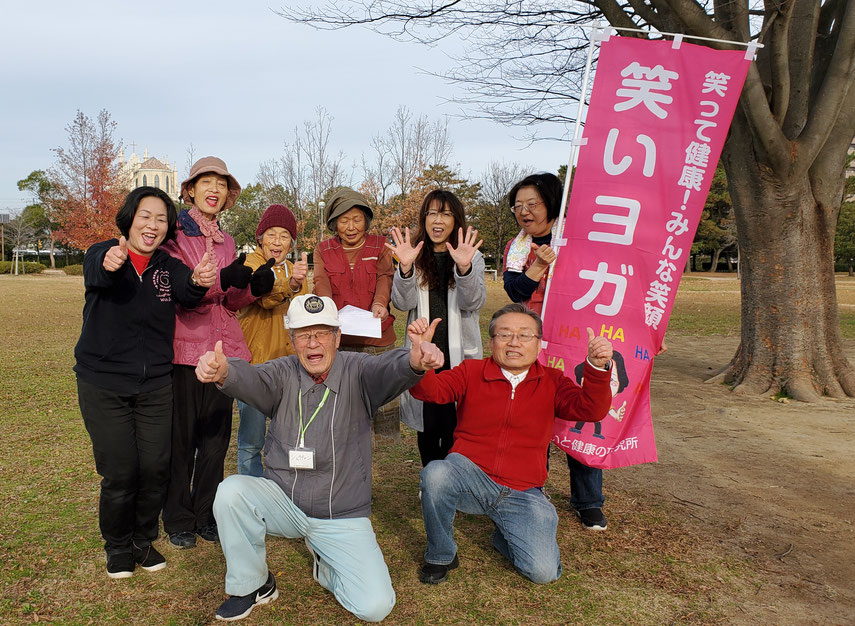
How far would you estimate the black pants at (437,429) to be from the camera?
3.87 m

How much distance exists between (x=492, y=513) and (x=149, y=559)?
5.91 feet

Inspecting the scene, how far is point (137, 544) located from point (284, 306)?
5.27 feet

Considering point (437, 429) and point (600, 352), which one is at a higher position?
point (600, 352)

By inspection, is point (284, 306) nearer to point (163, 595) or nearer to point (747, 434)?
point (163, 595)

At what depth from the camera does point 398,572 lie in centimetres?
319

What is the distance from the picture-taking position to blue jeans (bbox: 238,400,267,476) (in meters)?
3.84

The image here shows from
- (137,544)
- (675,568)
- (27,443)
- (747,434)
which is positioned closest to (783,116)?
(747,434)

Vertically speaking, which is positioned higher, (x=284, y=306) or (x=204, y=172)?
(x=204, y=172)

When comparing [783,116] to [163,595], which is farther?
[783,116]

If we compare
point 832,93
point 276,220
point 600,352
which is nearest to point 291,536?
point 600,352

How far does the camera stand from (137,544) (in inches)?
127

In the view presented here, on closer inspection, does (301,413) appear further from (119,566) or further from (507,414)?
(119,566)

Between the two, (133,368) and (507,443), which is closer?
(133,368)

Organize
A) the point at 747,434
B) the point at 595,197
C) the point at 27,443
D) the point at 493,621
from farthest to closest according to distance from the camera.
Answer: the point at 747,434 < the point at 27,443 < the point at 595,197 < the point at 493,621
